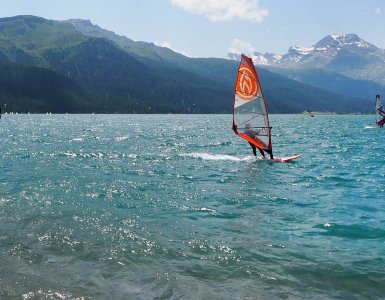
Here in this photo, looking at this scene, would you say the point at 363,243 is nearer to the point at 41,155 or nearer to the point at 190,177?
the point at 190,177

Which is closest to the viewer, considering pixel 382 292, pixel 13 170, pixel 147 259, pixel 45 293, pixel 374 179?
pixel 45 293

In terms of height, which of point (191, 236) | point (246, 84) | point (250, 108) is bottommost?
point (191, 236)

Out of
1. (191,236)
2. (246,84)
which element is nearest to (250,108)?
(246,84)

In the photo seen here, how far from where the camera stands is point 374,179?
32844 mm

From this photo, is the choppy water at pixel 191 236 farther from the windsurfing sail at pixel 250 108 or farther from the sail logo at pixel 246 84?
the sail logo at pixel 246 84

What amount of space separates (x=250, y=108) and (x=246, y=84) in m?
2.44

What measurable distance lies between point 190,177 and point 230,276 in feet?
67.7

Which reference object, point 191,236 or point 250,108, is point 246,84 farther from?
point 191,236

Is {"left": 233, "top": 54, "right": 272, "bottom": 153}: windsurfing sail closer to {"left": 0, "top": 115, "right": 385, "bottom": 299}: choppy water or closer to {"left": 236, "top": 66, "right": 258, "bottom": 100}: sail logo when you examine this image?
{"left": 236, "top": 66, "right": 258, "bottom": 100}: sail logo

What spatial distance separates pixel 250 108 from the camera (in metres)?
40.4

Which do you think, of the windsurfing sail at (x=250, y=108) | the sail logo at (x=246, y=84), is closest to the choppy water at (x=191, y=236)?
the windsurfing sail at (x=250, y=108)

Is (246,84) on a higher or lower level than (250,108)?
higher

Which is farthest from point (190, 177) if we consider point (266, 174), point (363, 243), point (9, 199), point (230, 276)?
point (230, 276)

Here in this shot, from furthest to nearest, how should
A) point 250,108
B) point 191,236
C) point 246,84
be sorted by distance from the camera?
A: point 250,108, point 246,84, point 191,236
